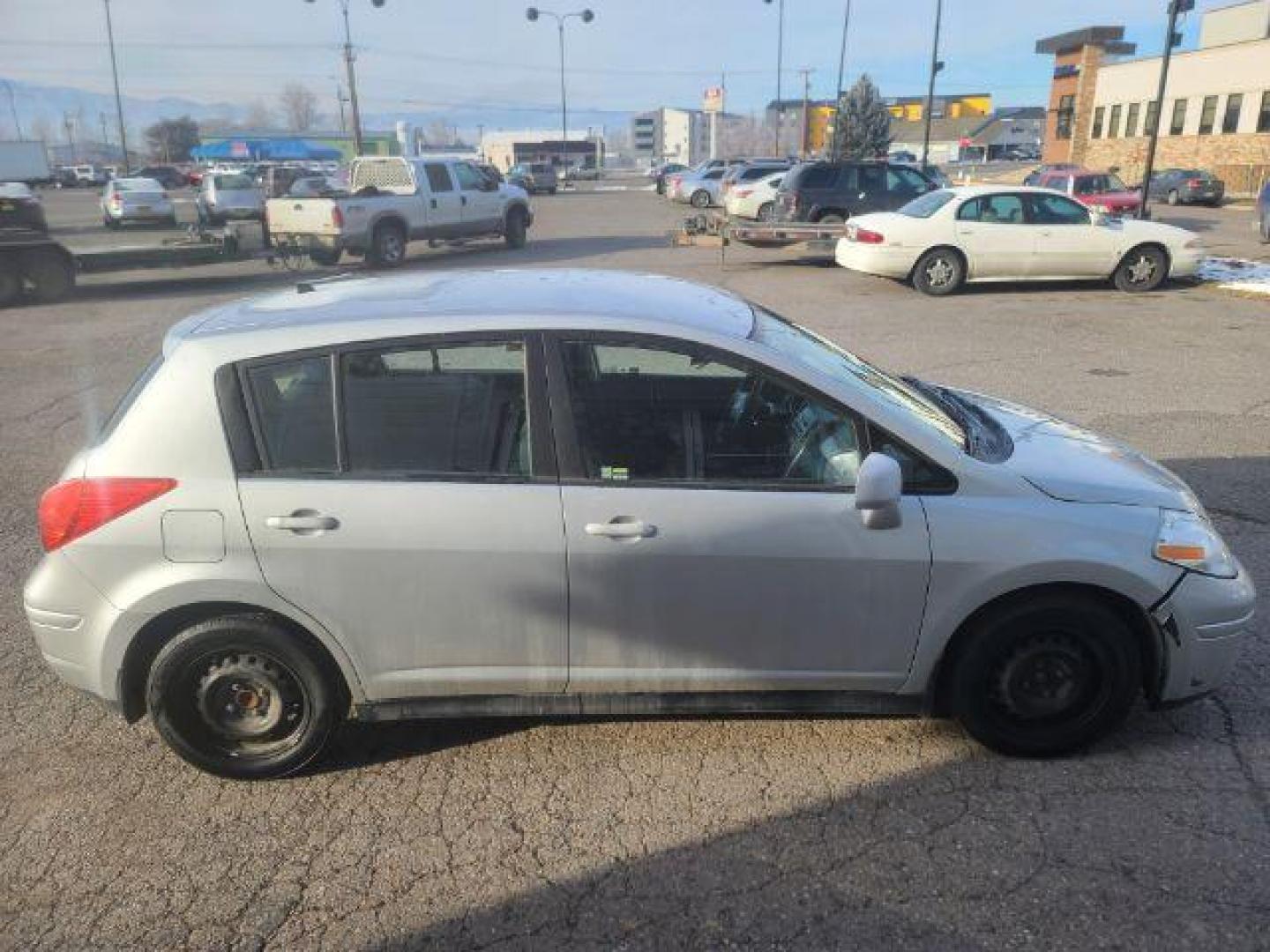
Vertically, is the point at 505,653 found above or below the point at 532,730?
above

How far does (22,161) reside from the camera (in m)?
35.0

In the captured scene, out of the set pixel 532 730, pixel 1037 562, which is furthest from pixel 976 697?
pixel 532 730

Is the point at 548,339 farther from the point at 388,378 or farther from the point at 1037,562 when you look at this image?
the point at 1037,562

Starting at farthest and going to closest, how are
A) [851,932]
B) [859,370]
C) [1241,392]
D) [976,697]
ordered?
[1241,392] → [859,370] → [976,697] → [851,932]

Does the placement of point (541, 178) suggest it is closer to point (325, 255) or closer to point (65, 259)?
point (325, 255)

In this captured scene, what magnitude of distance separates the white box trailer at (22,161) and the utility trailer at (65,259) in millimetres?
23283

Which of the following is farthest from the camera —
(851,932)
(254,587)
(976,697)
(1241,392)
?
(1241,392)

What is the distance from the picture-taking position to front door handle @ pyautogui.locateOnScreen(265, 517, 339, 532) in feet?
9.47

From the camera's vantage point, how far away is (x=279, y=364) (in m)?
2.98

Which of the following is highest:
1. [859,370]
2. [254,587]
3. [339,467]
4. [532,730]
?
[859,370]

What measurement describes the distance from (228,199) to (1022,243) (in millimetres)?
24488

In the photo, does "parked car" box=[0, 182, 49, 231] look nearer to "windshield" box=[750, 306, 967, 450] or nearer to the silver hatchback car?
the silver hatchback car

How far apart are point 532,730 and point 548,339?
1.47 metres

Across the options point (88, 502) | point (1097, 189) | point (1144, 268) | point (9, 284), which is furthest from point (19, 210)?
point (1097, 189)
